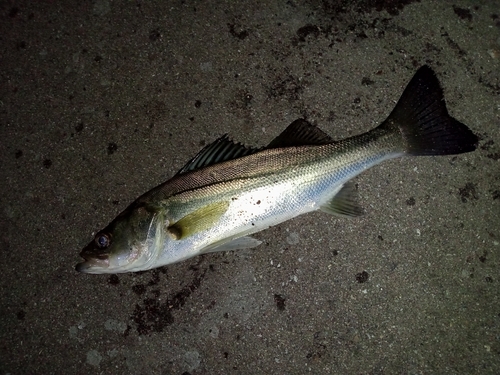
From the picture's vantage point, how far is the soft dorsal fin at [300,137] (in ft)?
9.57

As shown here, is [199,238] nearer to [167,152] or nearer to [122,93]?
[167,152]

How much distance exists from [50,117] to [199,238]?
81.3 inches

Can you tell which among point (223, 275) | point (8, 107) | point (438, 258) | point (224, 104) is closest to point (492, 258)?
point (438, 258)

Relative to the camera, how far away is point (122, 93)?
3572 mm

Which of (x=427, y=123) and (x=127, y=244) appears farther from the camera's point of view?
(x=427, y=123)

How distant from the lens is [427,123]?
9.66 ft

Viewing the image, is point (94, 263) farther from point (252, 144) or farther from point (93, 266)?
point (252, 144)

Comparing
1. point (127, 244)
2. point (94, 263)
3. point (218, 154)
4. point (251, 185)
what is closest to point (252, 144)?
point (218, 154)

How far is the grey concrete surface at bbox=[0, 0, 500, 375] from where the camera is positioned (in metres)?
3.22

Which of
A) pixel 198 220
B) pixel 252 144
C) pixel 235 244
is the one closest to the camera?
pixel 198 220

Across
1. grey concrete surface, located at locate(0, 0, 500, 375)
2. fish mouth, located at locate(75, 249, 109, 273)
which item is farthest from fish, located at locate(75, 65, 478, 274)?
grey concrete surface, located at locate(0, 0, 500, 375)

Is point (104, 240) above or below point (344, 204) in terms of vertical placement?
above

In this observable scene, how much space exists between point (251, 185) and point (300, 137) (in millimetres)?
570

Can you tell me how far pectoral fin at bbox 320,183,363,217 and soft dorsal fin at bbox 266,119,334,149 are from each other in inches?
16.8
